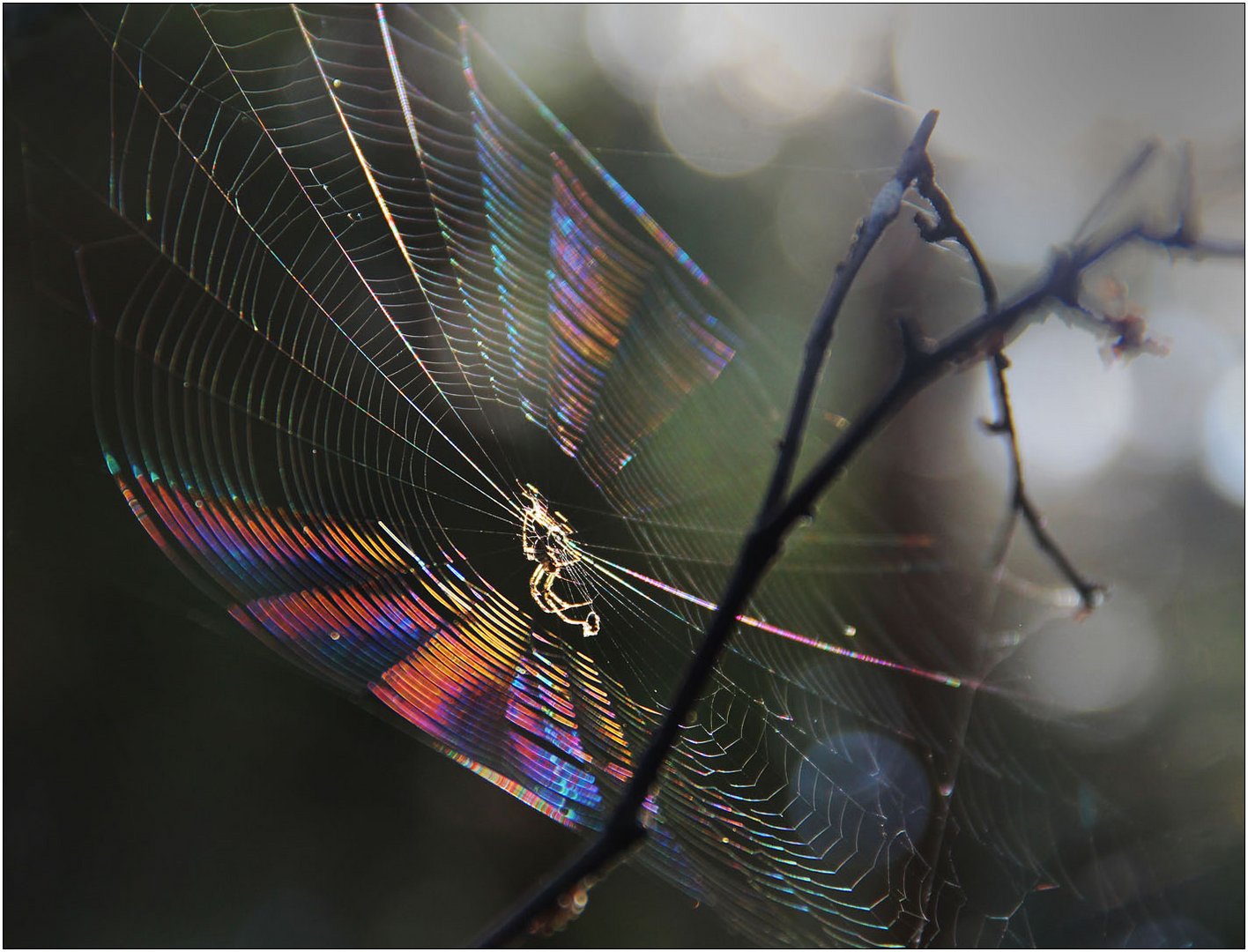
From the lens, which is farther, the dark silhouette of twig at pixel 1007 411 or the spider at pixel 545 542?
the spider at pixel 545 542

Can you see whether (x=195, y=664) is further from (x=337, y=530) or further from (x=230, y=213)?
(x=230, y=213)

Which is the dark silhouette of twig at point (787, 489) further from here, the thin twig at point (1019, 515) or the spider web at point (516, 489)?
the spider web at point (516, 489)

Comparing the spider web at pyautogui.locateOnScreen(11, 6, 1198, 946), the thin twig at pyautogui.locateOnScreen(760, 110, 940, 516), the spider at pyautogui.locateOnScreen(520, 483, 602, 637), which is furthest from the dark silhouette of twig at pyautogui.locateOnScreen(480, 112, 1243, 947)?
the spider at pyautogui.locateOnScreen(520, 483, 602, 637)

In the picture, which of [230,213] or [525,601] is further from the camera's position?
[525,601]

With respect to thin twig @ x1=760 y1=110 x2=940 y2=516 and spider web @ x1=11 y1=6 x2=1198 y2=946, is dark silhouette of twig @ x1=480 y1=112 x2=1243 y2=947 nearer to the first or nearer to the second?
thin twig @ x1=760 y1=110 x2=940 y2=516

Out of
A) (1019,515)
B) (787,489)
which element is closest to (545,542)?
(1019,515)

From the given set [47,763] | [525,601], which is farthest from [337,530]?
[47,763]

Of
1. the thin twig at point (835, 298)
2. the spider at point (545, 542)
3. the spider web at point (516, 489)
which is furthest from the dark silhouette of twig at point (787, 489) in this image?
the spider at point (545, 542)
